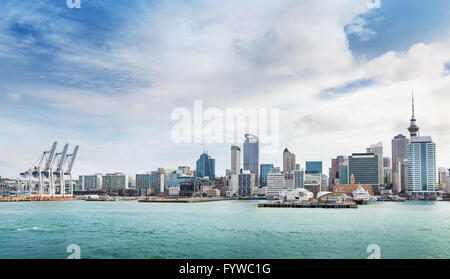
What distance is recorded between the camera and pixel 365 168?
212ft

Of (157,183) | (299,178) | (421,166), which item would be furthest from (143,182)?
(421,166)

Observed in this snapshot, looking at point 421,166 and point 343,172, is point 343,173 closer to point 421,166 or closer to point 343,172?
point 343,172

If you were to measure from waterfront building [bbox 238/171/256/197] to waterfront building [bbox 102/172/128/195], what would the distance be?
78.1ft

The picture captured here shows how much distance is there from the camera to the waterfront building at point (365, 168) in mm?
64438

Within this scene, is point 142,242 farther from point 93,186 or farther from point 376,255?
point 93,186

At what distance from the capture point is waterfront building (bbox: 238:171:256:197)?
73.2 meters

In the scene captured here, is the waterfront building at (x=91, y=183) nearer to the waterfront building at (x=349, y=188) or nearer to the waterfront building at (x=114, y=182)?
the waterfront building at (x=114, y=182)

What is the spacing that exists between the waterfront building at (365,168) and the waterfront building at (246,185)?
1896 cm

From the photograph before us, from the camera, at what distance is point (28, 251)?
27.6 ft

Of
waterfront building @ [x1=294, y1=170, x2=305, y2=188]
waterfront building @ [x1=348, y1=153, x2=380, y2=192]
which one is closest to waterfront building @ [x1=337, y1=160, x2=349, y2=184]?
waterfront building @ [x1=348, y1=153, x2=380, y2=192]

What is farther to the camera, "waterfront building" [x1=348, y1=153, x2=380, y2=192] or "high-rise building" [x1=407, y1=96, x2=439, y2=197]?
"waterfront building" [x1=348, y1=153, x2=380, y2=192]

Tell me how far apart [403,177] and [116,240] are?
229ft

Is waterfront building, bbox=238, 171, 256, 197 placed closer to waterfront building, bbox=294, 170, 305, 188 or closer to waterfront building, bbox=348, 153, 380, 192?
waterfront building, bbox=294, 170, 305, 188
